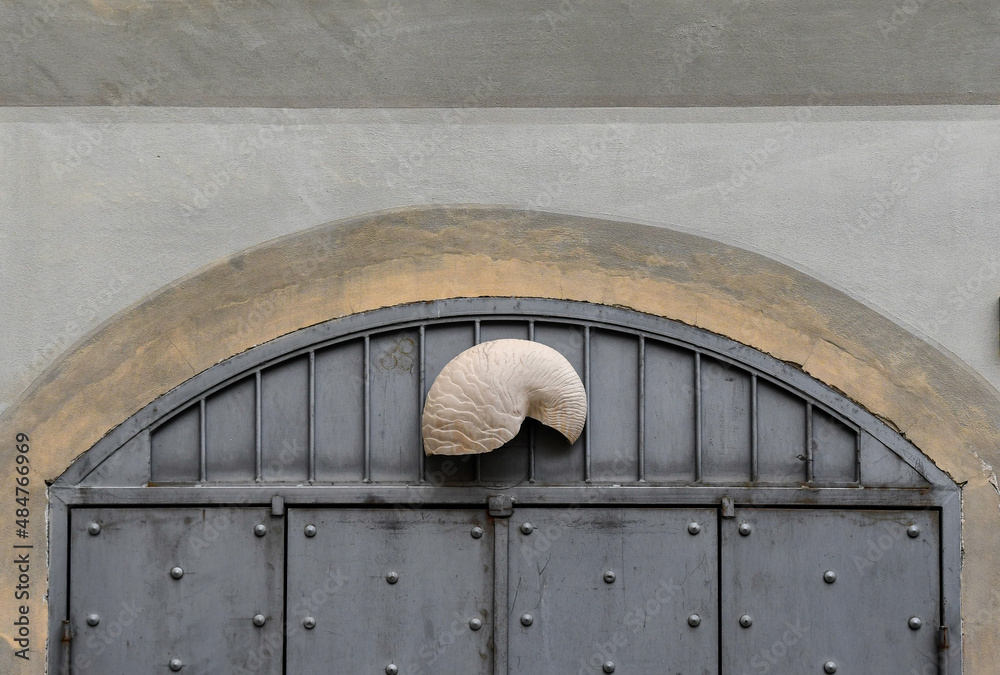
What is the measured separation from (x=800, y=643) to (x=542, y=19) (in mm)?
2892

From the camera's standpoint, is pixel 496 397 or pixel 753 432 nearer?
pixel 496 397

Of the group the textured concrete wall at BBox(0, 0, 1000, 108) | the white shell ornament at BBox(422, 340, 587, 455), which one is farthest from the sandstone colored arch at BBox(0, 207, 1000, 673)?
the textured concrete wall at BBox(0, 0, 1000, 108)

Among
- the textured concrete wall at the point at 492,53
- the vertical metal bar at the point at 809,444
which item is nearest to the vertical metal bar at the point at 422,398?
the textured concrete wall at the point at 492,53

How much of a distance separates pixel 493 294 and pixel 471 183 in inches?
19.5

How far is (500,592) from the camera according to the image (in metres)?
3.44

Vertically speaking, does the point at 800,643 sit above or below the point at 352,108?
below

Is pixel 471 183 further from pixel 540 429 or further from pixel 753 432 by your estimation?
pixel 753 432

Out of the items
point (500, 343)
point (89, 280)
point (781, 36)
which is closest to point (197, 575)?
point (89, 280)

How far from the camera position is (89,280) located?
350 cm

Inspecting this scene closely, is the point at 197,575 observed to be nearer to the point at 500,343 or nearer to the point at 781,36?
the point at 500,343

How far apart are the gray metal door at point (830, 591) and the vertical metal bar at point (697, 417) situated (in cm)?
27

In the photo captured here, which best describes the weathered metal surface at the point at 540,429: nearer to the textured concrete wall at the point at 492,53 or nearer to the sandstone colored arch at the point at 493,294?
the sandstone colored arch at the point at 493,294

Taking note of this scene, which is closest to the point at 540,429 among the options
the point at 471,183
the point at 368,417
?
the point at 368,417

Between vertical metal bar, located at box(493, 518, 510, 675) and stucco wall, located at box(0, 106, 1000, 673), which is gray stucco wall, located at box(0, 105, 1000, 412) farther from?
vertical metal bar, located at box(493, 518, 510, 675)
